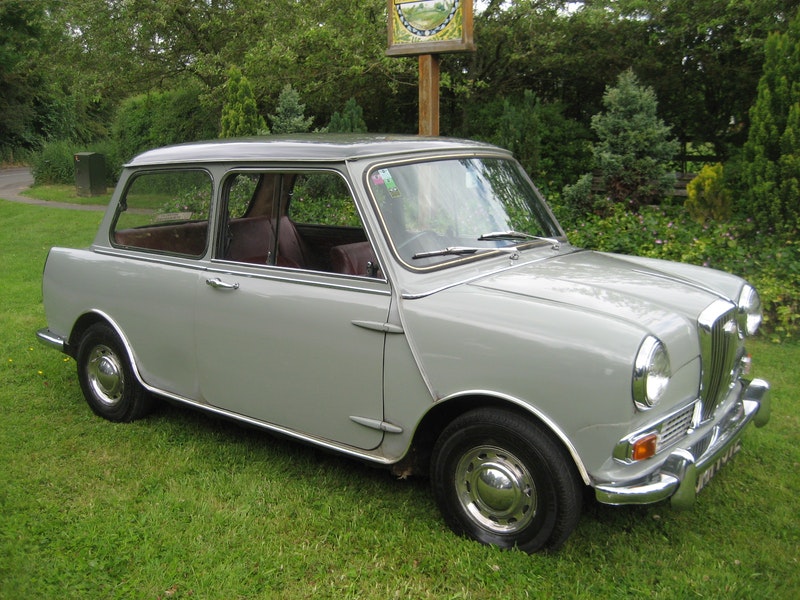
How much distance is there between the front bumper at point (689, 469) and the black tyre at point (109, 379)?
9.96 ft

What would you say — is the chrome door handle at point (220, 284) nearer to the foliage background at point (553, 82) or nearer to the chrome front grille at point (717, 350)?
the chrome front grille at point (717, 350)

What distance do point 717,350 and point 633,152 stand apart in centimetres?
583

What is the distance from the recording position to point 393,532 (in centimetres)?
348

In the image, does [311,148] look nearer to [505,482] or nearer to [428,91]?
[505,482]

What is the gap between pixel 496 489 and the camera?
314cm

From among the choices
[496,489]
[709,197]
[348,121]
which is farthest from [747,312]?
[348,121]

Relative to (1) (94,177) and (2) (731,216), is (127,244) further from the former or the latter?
(1) (94,177)

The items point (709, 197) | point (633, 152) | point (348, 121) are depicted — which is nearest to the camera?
point (709, 197)

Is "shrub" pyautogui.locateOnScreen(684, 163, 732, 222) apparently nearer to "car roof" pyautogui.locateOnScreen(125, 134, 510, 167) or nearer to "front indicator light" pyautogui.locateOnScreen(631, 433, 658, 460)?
"car roof" pyautogui.locateOnScreen(125, 134, 510, 167)

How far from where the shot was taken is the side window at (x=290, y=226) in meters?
3.89

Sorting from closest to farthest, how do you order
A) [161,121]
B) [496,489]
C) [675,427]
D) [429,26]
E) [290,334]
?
[675,427]
[496,489]
[290,334]
[429,26]
[161,121]

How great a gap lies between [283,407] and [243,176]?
130cm

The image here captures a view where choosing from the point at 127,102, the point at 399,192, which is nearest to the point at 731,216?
the point at 399,192

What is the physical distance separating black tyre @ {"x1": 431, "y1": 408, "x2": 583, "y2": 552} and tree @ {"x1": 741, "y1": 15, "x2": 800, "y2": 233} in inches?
192
